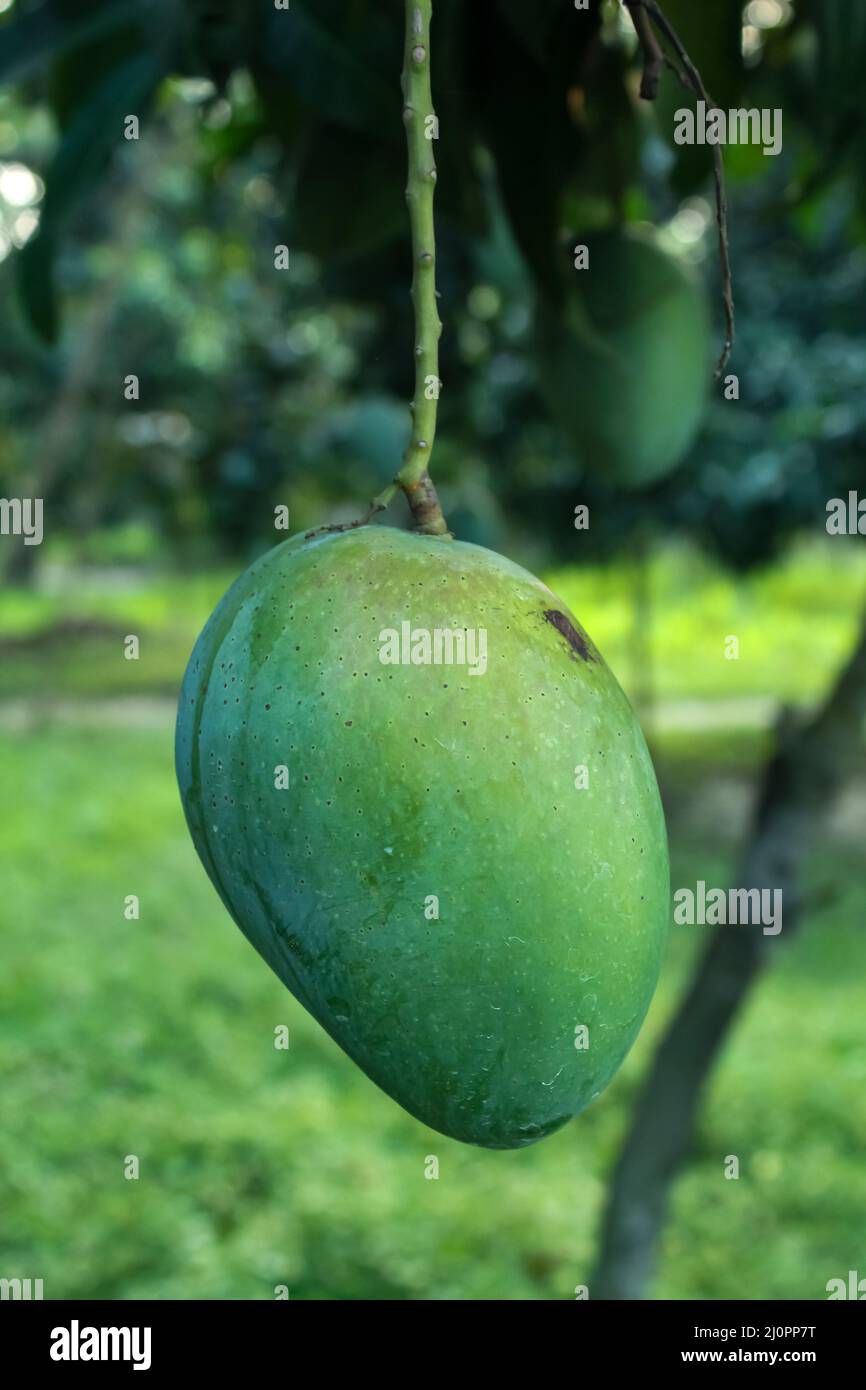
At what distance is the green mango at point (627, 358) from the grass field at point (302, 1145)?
2.17 ft

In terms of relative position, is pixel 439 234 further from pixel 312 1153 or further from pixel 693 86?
pixel 312 1153

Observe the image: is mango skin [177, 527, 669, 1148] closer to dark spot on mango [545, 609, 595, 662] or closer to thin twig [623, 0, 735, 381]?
dark spot on mango [545, 609, 595, 662]

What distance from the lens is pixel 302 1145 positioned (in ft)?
9.85

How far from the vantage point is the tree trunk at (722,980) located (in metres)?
1.56

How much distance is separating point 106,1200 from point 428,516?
2.59m

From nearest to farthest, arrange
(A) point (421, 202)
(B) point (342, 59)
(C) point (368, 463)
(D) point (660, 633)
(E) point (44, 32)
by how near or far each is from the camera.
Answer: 1. (A) point (421, 202)
2. (B) point (342, 59)
3. (E) point (44, 32)
4. (C) point (368, 463)
5. (D) point (660, 633)

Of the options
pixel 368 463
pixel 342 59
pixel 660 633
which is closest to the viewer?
pixel 342 59

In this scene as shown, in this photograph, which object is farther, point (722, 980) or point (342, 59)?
point (722, 980)

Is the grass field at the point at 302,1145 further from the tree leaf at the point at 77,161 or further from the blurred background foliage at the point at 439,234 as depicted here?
the tree leaf at the point at 77,161

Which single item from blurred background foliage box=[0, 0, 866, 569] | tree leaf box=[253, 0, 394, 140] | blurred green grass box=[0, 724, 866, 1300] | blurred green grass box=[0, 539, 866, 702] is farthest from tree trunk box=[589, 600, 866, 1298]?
blurred green grass box=[0, 539, 866, 702]

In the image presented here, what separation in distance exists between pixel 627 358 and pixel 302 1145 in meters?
2.22

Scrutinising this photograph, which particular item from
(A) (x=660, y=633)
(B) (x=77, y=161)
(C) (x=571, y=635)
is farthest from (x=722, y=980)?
(A) (x=660, y=633)

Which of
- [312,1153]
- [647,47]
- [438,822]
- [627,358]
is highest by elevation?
[627,358]

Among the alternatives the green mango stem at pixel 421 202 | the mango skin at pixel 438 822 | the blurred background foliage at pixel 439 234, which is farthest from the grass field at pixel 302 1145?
→ the green mango stem at pixel 421 202
